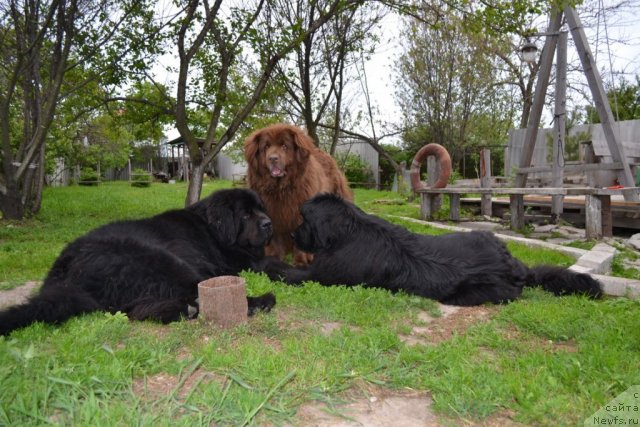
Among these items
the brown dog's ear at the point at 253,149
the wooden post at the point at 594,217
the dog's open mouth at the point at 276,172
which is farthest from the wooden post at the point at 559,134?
the brown dog's ear at the point at 253,149

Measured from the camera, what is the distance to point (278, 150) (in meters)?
5.41

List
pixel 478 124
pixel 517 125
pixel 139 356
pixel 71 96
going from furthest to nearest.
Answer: pixel 517 125
pixel 478 124
pixel 71 96
pixel 139 356

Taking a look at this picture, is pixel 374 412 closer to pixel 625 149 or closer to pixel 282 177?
pixel 282 177

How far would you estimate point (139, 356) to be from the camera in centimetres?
228

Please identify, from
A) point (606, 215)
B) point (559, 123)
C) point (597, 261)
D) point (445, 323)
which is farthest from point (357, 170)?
point (445, 323)

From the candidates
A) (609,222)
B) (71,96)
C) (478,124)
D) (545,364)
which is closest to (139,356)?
(545,364)

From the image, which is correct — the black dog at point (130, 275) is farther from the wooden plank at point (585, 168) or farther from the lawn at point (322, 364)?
the wooden plank at point (585, 168)

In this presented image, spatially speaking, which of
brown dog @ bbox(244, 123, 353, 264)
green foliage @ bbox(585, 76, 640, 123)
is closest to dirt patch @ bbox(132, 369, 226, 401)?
brown dog @ bbox(244, 123, 353, 264)

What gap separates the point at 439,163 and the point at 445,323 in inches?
319

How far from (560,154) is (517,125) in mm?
14935

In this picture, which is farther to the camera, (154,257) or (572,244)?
(572,244)

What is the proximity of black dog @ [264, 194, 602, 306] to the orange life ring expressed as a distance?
18.5 feet

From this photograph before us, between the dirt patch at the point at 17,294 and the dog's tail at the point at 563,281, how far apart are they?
4447 mm

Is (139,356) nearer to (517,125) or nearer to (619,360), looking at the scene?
(619,360)
